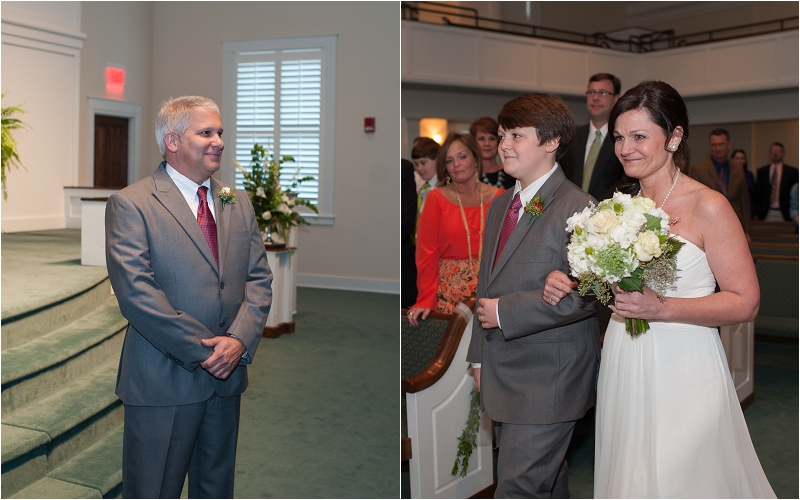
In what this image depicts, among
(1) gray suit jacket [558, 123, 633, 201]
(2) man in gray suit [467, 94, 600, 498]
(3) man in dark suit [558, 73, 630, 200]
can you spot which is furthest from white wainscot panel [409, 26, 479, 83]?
(2) man in gray suit [467, 94, 600, 498]

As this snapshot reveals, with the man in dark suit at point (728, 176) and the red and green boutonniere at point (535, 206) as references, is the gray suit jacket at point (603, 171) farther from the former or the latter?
the man in dark suit at point (728, 176)

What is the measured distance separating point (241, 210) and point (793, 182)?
508 inches

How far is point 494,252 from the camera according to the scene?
98.5 inches

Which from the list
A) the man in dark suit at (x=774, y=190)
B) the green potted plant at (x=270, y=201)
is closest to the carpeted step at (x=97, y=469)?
the green potted plant at (x=270, y=201)

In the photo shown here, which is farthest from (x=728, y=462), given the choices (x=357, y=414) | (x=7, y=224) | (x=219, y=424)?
(x=7, y=224)

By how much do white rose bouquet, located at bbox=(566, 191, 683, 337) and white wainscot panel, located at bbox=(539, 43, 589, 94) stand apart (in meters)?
11.8

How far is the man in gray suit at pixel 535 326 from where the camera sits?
231 cm

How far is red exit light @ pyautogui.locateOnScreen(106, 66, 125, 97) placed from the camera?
11.3 metres

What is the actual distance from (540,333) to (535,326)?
0.31 ft

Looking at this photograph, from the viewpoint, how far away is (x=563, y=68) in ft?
44.3

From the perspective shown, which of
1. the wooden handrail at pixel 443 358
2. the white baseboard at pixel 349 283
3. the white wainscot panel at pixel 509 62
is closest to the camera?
the wooden handrail at pixel 443 358

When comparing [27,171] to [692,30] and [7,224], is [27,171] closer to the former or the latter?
[7,224]

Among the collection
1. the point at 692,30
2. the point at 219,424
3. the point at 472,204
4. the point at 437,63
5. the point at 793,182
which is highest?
the point at 692,30

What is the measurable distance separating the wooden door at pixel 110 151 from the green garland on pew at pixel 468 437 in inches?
378
